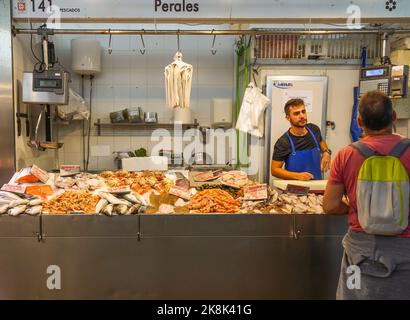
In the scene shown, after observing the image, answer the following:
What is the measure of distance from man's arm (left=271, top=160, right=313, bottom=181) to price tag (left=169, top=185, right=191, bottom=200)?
4.08 feet

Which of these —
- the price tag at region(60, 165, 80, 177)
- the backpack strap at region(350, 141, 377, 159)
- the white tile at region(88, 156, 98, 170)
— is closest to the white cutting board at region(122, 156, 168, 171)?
the price tag at region(60, 165, 80, 177)

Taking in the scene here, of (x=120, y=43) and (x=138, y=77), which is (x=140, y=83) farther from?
(x=120, y=43)

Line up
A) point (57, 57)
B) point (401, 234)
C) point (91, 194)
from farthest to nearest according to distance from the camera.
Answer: point (57, 57) → point (91, 194) → point (401, 234)

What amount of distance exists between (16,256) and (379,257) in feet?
6.71

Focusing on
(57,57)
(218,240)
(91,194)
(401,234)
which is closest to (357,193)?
(401,234)

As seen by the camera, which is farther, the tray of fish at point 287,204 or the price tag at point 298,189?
the price tag at point 298,189

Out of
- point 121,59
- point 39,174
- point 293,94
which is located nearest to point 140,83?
point 121,59

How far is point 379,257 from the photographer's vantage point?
1581 mm

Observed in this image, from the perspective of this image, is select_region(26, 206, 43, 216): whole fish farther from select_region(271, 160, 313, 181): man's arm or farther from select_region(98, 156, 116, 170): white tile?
select_region(98, 156, 116, 170): white tile

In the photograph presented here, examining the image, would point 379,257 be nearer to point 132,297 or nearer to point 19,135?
point 132,297

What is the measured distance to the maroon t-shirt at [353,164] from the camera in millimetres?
1566

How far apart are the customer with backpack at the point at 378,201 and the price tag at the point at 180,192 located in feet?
3.54

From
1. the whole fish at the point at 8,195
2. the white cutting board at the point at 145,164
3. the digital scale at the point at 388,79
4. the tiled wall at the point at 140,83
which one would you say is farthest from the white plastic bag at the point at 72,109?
the digital scale at the point at 388,79

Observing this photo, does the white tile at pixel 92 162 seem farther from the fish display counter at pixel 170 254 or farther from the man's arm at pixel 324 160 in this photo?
the man's arm at pixel 324 160
